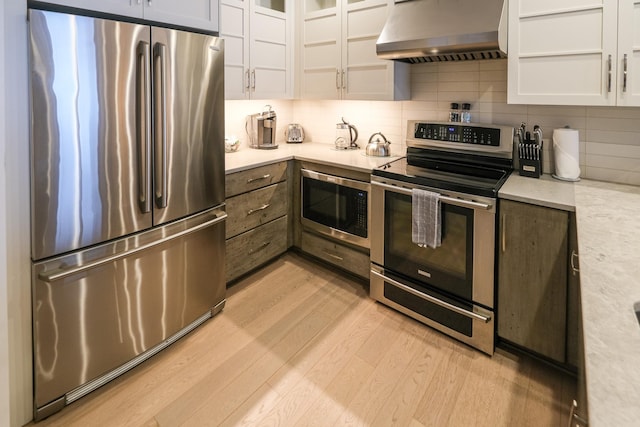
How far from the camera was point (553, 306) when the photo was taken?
1857 mm

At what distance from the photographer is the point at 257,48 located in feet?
9.77

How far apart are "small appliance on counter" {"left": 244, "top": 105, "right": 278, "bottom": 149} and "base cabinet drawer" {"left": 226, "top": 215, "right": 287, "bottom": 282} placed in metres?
0.68

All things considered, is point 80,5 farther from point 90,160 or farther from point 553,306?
point 553,306

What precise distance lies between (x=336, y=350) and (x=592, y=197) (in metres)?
1.52

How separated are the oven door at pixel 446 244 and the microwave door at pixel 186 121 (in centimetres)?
103

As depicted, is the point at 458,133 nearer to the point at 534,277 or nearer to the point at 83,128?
the point at 534,277

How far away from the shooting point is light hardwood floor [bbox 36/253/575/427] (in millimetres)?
1697

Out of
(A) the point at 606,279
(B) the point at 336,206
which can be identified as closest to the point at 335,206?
(B) the point at 336,206

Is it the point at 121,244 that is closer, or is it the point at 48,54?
the point at 48,54

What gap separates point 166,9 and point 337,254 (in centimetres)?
190

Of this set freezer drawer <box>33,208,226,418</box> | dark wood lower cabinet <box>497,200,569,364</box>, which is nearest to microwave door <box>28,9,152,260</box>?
freezer drawer <box>33,208,226,418</box>

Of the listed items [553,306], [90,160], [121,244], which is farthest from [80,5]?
[553,306]

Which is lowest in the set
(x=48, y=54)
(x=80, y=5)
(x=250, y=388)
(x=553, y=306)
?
(x=250, y=388)

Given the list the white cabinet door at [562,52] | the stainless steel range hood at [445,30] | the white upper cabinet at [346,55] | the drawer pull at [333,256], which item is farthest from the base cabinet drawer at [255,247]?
the white cabinet door at [562,52]
